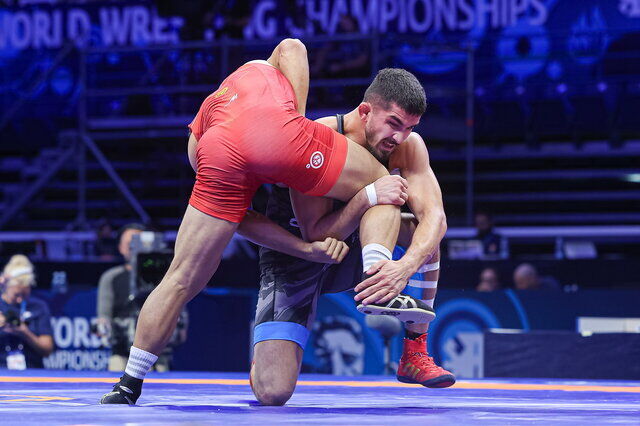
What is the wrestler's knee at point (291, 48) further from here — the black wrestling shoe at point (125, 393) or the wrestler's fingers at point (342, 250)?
the black wrestling shoe at point (125, 393)

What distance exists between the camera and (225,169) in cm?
355

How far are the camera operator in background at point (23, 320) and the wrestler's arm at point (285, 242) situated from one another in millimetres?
3288

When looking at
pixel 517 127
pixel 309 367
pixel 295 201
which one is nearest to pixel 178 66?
pixel 517 127

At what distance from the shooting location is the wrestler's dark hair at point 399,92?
3609 mm

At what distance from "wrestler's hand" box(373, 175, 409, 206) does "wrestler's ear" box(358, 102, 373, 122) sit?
0.86 feet

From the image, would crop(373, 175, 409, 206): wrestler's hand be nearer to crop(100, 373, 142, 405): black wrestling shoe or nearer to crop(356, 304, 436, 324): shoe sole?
crop(356, 304, 436, 324): shoe sole

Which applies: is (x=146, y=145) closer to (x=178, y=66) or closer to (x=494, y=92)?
(x=178, y=66)

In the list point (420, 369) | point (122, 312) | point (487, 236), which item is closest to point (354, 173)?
point (420, 369)

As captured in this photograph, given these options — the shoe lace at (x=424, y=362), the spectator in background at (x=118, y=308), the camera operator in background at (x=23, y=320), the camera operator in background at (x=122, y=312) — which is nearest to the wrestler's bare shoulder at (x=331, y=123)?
the shoe lace at (x=424, y=362)

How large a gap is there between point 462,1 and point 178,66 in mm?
3158

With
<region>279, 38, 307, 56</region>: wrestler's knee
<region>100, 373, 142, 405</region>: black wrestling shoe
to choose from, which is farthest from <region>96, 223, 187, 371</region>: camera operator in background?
<region>279, 38, 307, 56</region>: wrestler's knee

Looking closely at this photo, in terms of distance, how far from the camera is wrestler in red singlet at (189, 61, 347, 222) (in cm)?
352

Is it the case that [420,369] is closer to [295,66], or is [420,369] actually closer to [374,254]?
[374,254]

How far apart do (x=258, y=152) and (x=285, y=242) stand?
427mm
